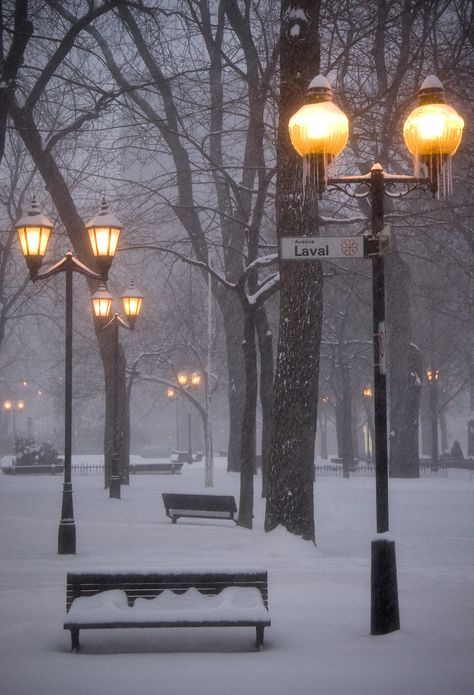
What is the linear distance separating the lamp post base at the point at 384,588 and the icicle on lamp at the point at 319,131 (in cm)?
333

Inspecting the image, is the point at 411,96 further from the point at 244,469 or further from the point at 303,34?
the point at 244,469

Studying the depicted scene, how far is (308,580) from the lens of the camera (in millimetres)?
10883

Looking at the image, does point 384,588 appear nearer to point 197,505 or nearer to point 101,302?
point 197,505

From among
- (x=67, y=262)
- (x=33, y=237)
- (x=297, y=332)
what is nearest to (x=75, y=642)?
(x=297, y=332)

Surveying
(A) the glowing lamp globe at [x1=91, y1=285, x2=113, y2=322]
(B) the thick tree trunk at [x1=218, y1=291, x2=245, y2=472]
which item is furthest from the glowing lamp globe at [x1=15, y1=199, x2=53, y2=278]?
(B) the thick tree trunk at [x1=218, y1=291, x2=245, y2=472]

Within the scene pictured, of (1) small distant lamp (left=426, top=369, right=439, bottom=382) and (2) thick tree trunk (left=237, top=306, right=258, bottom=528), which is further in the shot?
(1) small distant lamp (left=426, top=369, right=439, bottom=382)

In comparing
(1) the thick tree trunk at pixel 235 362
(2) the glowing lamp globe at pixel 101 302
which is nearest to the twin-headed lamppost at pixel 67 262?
(2) the glowing lamp globe at pixel 101 302

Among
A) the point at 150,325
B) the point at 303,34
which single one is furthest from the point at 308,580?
the point at 150,325

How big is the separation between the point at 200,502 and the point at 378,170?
10946mm

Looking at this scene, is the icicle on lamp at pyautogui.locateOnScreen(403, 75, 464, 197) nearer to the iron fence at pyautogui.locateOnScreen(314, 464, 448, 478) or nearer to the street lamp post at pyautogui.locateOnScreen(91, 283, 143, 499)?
the street lamp post at pyautogui.locateOnScreen(91, 283, 143, 499)

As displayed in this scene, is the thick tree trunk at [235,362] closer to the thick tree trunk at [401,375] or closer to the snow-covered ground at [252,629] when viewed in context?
the thick tree trunk at [401,375]

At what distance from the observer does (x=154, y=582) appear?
7863 mm

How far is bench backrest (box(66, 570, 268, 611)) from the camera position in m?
7.77

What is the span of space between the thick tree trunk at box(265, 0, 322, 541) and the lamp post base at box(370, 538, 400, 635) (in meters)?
5.05
